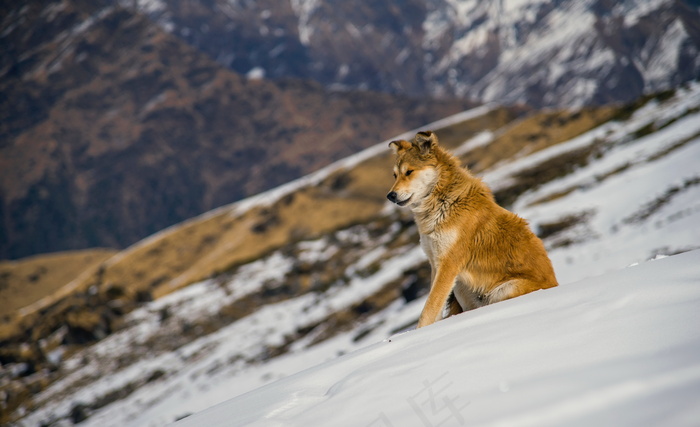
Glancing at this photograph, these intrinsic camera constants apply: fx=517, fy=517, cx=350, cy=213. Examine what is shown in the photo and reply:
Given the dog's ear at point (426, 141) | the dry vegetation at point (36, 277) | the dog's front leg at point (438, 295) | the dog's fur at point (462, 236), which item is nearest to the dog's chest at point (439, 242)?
the dog's fur at point (462, 236)

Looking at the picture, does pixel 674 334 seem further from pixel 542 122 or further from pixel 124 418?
pixel 542 122

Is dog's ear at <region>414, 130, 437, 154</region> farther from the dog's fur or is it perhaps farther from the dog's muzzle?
the dog's muzzle

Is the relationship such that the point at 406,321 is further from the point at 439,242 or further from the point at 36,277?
the point at 36,277

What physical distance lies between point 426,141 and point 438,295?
1.98 metres

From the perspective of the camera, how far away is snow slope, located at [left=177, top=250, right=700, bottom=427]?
8.77ft

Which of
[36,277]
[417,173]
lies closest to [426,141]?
[417,173]

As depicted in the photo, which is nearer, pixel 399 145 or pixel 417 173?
pixel 417 173

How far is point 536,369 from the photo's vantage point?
3270mm

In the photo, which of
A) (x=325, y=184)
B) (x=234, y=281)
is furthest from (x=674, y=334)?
(x=325, y=184)

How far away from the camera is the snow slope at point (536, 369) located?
267 cm

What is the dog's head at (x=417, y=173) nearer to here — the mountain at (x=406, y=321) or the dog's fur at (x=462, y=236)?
the dog's fur at (x=462, y=236)

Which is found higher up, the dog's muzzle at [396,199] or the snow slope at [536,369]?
the dog's muzzle at [396,199]

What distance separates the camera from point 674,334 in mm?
3107

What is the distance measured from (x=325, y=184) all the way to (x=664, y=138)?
78293mm
